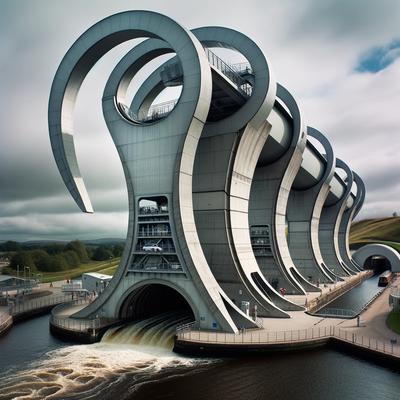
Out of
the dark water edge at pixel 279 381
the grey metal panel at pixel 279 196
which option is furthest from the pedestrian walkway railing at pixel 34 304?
the grey metal panel at pixel 279 196

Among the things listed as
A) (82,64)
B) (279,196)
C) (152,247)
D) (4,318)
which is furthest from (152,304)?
(82,64)

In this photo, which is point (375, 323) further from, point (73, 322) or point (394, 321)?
point (73, 322)

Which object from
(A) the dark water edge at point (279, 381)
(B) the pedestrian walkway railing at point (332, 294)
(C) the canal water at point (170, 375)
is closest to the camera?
(A) the dark water edge at point (279, 381)

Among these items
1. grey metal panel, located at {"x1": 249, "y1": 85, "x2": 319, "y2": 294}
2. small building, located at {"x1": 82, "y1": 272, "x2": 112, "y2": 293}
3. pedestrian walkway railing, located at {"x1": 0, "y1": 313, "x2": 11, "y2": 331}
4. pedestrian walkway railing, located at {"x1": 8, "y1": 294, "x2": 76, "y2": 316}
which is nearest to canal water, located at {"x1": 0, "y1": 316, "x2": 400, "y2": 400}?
pedestrian walkway railing, located at {"x1": 0, "y1": 313, "x2": 11, "y2": 331}

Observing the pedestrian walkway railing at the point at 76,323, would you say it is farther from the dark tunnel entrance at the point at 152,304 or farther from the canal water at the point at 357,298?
the canal water at the point at 357,298

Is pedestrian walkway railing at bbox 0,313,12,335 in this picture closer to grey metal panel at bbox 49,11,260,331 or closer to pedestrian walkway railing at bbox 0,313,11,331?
pedestrian walkway railing at bbox 0,313,11,331

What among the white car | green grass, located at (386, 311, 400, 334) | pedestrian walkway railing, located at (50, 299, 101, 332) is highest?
the white car
